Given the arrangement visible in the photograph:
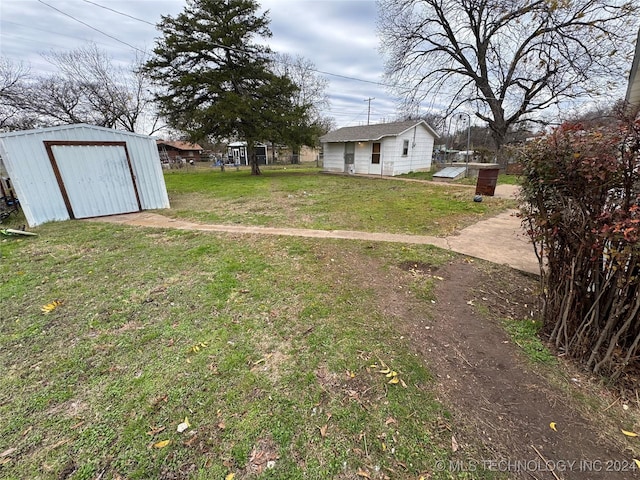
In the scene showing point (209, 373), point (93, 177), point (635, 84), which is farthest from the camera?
point (93, 177)

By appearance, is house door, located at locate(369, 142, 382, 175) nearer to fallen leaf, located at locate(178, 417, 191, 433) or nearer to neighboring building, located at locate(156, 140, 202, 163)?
fallen leaf, located at locate(178, 417, 191, 433)

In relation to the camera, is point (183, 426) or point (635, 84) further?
point (635, 84)

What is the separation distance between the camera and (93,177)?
7035mm

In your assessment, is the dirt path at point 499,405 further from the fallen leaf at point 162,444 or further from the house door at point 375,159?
the house door at point 375,159

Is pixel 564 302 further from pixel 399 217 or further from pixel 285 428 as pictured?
pixel 399 217

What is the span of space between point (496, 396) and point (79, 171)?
9.37m

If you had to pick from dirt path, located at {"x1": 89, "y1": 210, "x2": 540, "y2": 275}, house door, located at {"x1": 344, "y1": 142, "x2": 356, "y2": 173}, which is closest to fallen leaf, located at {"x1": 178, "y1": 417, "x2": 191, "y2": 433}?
dirt path, located at {"x1": 89, "y1": 210, "x2": 540, "y2": 275}

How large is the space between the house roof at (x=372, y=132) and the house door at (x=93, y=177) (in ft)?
46.4

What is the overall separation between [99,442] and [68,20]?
40.2 ft

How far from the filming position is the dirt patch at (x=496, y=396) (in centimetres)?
149

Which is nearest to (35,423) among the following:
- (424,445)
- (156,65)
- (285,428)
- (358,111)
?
(285,428)

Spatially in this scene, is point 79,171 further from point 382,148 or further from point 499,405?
point 382,148

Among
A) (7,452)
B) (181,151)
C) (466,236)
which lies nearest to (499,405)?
(7,452)

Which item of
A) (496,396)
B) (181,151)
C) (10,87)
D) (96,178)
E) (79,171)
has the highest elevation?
(10,87)
